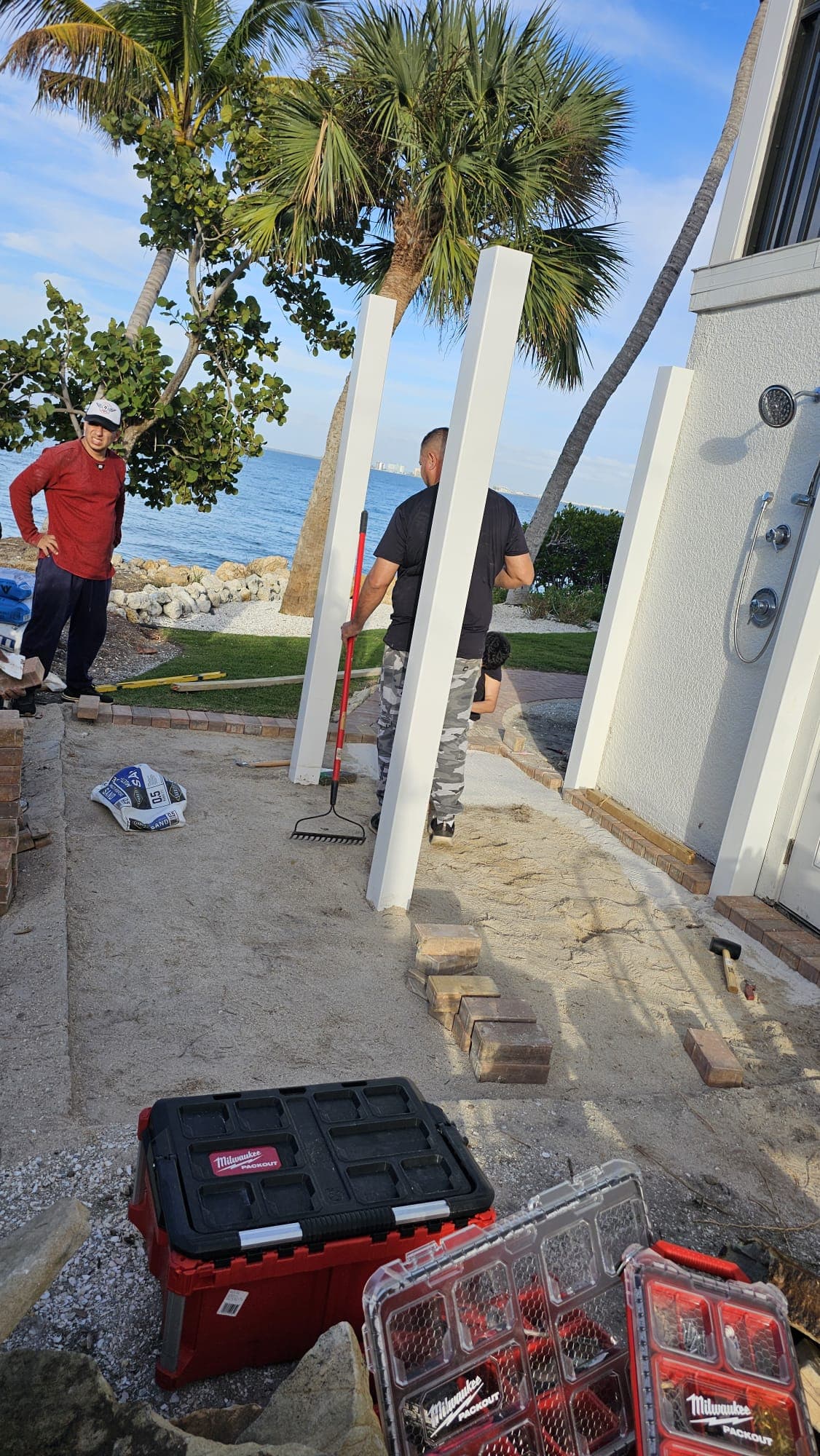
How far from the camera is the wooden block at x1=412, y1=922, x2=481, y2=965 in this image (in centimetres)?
412

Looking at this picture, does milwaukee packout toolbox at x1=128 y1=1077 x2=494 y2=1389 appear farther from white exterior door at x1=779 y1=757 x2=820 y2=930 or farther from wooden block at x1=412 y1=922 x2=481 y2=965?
white exterior door at x1=779 y1=757 x2=820 y2=930

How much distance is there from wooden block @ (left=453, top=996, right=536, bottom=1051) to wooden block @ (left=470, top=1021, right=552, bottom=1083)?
59 mm

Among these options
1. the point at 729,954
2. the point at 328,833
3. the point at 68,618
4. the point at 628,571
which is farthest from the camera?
the point at 68,618

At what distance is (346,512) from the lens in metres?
6.04

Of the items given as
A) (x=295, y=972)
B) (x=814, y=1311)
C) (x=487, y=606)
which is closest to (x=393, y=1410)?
(x=814, y=1311)

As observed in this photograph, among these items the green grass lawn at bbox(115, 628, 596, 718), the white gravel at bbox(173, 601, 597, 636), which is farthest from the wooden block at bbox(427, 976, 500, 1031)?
the white gravel at bbox(173, 601, 597, 636)

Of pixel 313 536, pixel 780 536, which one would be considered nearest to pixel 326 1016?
pixel 780 536

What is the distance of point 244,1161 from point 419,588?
331 centimetres

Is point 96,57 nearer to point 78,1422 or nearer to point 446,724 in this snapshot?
point 446,724

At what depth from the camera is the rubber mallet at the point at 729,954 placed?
4.57 m

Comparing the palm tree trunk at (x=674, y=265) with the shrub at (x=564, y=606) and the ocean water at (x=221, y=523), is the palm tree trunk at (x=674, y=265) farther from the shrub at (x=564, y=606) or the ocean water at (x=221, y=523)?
the ocean water at (x=221, y=523)

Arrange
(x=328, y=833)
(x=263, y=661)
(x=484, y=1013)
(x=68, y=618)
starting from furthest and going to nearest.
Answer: (x=263, y=661)
(x=68, y=618)
(x=328, y=833)
(x=484, y=1013)

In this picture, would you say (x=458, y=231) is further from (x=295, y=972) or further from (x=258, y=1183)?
(x=258, y=1183)

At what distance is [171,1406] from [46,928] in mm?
2150
